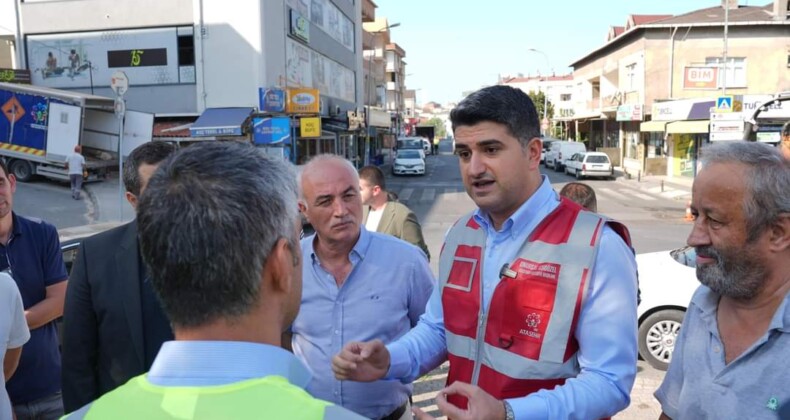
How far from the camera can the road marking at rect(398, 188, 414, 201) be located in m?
24.9

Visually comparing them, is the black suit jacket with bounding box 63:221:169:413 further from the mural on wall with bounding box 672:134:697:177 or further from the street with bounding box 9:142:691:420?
the mural on wall with bounding box 672:134:697:177

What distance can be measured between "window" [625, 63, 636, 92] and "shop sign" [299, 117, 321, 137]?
2213 cm

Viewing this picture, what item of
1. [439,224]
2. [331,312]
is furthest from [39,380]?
[439,224]

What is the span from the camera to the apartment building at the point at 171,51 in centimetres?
2319

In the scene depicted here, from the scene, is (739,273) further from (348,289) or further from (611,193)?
(611,193)

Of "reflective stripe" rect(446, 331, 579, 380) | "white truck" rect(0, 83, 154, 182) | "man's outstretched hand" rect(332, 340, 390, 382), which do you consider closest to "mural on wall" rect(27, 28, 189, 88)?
"white truck" rect(0, 83, 154, 182)

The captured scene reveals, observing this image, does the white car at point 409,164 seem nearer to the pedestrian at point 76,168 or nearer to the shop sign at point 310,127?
the shop sign at point 310,127

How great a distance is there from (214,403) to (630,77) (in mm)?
40478

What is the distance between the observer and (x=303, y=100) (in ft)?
79.8

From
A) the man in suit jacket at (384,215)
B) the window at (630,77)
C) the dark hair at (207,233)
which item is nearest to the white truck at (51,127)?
the man in suit jacket at (384,215)

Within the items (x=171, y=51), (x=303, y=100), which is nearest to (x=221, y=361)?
(x=303, y=100)

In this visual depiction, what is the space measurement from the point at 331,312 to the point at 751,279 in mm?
1771

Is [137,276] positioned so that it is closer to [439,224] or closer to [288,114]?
[439,224]

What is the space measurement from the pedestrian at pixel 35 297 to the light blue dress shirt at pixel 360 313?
139 cm
